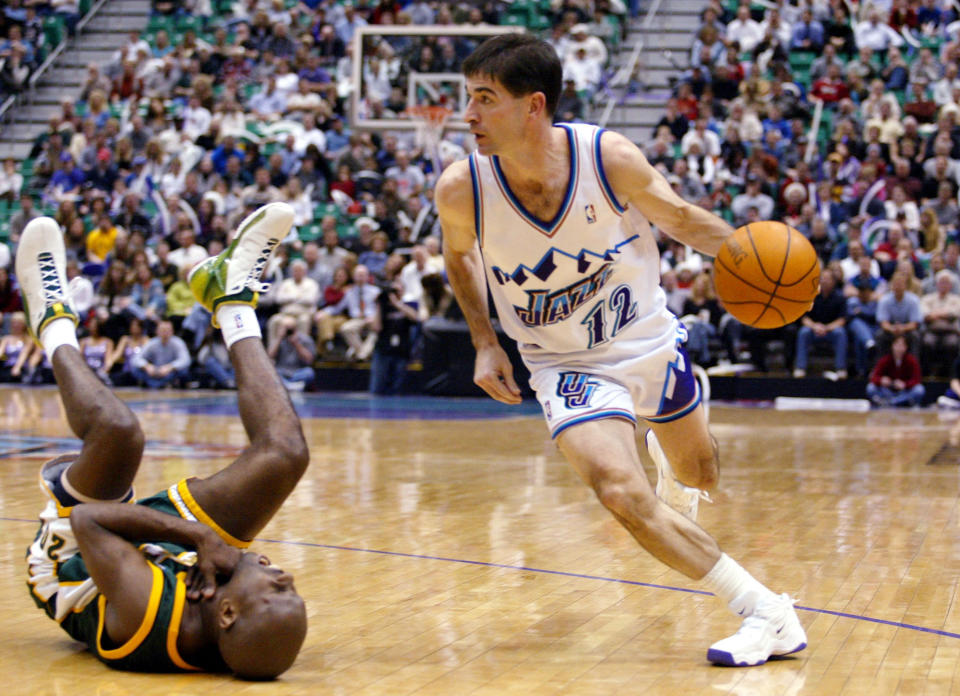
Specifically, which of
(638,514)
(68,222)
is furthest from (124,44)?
(638,514)

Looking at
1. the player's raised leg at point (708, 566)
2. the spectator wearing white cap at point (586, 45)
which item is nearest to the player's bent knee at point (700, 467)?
the player's raised leg at point (708, 566)

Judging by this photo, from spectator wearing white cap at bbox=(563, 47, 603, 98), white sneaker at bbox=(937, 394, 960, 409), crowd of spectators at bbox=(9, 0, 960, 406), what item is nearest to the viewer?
white sneaker at bbox=(937, 394, 960, 409)

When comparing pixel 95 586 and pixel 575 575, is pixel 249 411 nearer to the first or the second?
pixel 95 586

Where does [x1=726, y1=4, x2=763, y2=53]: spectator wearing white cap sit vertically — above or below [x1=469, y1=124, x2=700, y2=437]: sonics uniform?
above

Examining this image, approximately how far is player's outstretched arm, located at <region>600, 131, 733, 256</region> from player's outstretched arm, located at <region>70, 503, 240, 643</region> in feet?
6.09

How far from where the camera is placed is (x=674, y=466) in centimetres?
513

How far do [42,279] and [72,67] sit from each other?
20.1 metres

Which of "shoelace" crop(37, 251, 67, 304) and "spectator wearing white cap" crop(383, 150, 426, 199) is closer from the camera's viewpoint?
"shoelace" crop(37, 251, 67, 304)

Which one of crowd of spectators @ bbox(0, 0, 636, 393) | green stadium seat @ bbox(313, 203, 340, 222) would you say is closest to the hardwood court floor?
crowd of spectators @ bbox(0, 0, 636, 393)

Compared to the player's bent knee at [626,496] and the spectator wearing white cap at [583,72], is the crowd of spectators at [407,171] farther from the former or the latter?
the player's bent knee at [626,496]

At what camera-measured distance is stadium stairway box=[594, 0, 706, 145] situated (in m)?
19.0

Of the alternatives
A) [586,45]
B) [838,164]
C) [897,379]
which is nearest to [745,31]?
[586,45]

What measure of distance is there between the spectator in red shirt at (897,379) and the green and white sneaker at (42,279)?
1085 cm

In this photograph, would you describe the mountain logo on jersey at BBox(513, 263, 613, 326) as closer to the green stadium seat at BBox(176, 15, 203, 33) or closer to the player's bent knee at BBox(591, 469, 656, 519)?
the player's bent knee at BBox(591, 469, 656, 519)
